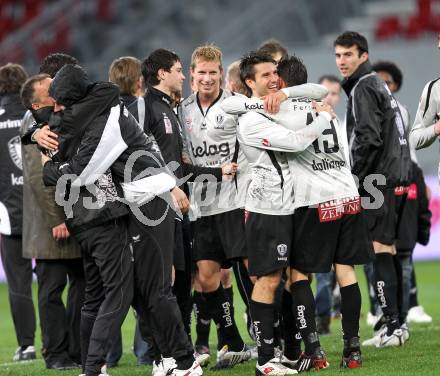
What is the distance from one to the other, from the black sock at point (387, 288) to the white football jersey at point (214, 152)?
1.47 m

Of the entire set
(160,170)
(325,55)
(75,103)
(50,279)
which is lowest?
(50,279)

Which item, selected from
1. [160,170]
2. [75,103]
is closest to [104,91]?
[75,103]

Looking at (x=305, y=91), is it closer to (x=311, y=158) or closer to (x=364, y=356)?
(x=311, y=158)

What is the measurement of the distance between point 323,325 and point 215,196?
2.53 meters

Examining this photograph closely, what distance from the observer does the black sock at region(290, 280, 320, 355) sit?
7477mm

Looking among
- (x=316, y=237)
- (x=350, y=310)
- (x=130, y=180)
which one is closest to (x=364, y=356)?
(x=350, y=310)

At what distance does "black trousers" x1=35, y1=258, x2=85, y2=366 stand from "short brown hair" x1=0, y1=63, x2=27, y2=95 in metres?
1.93

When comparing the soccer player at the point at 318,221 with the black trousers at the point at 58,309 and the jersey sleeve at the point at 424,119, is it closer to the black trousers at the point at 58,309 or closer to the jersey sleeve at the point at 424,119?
the jersey sleeve at the point at 424,119

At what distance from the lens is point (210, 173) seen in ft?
27.3

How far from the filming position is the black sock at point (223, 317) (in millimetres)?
8500

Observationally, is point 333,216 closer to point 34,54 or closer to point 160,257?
point 160,257

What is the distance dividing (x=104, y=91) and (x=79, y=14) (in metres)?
17.2

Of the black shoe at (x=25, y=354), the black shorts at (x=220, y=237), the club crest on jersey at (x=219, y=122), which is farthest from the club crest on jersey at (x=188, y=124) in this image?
the black shoe at (x=25, y=354)

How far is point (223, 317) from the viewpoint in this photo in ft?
28.1
